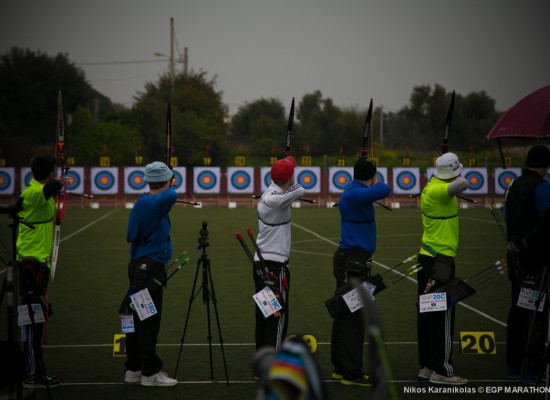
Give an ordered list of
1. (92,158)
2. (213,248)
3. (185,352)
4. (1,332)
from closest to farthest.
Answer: (185,352)
(1,332)
(213,248)
(92,158)

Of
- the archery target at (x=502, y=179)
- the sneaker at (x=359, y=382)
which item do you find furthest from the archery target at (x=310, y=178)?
the sneaker at (x=359, y=382)

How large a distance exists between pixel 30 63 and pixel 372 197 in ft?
187

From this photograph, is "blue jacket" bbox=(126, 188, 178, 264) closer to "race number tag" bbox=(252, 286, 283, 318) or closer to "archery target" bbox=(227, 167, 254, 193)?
"race number tag" bbox=(252, 286, 283, 318)

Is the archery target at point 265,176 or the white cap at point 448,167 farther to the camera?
the archery target at point 265,176

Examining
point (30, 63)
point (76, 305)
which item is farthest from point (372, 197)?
point (30, 63)

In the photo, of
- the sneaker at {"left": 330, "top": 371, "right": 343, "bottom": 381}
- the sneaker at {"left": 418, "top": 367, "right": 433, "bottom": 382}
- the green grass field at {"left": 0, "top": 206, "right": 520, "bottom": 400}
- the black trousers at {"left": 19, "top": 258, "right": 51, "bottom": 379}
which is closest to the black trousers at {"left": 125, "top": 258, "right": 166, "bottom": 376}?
the green grass field at {"left": 0, "top": 206, "right": 520, "bottom": 400}

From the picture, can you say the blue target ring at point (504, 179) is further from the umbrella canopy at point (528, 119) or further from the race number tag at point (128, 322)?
the race number tag at point (128, 322)

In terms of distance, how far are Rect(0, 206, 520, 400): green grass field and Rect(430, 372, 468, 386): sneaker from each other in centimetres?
11

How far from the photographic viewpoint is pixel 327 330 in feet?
28.7

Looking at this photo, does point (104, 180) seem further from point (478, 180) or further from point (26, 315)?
point (26, 315)

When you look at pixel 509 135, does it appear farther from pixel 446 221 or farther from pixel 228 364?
pixel 228 364

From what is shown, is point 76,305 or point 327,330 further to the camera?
point 76,305

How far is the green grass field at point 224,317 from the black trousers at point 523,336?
240 mm

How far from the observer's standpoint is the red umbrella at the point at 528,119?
7410 millimetres
